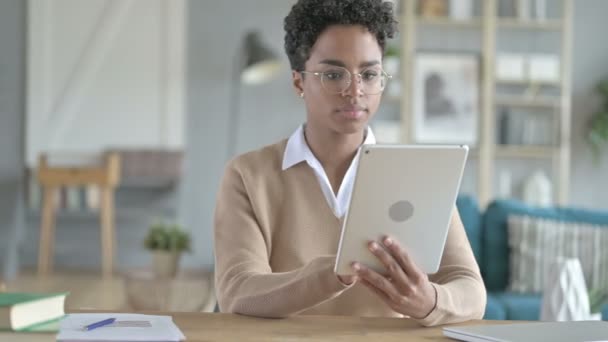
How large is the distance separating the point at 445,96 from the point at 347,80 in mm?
5447

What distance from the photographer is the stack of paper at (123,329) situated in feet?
4.21

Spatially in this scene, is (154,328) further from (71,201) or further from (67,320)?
(71,201)

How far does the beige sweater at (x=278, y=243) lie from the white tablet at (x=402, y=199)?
0.18 m

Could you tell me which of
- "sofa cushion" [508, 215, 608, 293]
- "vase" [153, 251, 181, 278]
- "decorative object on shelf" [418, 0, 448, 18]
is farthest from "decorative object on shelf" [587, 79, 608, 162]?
"vase" [153, 251, 181, 278]

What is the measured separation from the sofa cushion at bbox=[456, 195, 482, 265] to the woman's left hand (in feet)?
10.1

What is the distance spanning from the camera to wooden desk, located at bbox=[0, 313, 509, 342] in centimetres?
139

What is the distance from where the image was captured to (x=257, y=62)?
21.7 ft

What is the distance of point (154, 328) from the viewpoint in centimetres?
137

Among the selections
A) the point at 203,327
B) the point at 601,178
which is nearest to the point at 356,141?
the point at 203,327

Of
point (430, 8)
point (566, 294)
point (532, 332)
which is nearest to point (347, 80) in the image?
point (532, 332)

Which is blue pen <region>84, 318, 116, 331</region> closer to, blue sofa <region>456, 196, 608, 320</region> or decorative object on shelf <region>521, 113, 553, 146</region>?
blue sofa <region>456, 196, 608, 320</region>

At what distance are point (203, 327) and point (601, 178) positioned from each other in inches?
248

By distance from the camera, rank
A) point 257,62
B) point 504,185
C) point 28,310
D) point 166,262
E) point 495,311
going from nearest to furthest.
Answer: point 28,310
point 495,311
point 166,262
point 257,62
point 504,185

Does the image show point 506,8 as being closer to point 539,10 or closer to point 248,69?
point 539,10
